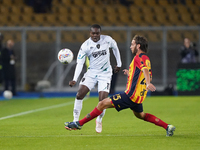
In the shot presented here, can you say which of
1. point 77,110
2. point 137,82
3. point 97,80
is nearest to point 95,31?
point 97,80

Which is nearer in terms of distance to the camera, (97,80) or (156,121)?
(156,121)

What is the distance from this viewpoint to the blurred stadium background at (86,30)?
18.4 metres

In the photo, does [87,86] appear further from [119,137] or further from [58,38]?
[58,38]

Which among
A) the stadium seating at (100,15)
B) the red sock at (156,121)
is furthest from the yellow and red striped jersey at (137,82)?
the stadium seating at (100,15)

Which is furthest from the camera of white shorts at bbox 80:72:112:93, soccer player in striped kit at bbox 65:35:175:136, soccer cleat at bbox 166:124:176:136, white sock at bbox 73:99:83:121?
white shorts at bbox 80:72:112:93

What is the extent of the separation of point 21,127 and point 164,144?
129 inches

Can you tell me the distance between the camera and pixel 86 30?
19.0 m

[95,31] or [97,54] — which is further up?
[95,31]

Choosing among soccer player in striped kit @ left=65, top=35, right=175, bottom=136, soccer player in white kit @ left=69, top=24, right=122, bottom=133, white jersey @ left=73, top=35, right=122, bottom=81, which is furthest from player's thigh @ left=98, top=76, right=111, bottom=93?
soccer player in striped kit @ left=65, top=35, right=175, bottom=136

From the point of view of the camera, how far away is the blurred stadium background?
18391 millimetres

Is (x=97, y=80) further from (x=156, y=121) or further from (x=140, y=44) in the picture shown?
(x=156, y=121)

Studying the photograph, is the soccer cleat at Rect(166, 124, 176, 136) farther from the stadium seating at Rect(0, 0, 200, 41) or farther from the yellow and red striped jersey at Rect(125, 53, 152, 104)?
the stadium seating at Rect(0, 0, 200, 41)

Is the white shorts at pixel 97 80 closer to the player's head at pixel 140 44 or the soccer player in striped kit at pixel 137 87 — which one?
the soccer player in striped kit at pixel 137 87

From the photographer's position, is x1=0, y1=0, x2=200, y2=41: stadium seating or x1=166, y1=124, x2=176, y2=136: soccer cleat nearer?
x1=166, y1=124, x2=176, y2=136: soccer cleat
